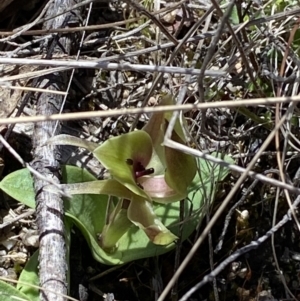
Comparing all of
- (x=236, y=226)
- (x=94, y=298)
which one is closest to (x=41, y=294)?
(x=94, y=298)

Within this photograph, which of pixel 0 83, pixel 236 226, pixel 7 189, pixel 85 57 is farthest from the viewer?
pixel 85 57

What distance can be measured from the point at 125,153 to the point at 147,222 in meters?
0.13

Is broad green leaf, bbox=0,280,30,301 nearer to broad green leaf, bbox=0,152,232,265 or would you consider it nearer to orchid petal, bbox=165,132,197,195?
broad green leaf, bbox=0,152,232,265

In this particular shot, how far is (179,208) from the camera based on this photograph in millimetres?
1183

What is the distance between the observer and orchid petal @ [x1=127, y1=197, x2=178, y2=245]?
3.33ft

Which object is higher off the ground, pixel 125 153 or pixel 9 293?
pixel 125 153

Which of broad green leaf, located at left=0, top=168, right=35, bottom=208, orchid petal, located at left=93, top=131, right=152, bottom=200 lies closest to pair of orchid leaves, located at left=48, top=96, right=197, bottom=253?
orchid petal, located at left=93, top=131, right=152, bottom=200

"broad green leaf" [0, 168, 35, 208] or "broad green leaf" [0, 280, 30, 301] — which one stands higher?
"broad green leaf" [0, 168, 35, 208]

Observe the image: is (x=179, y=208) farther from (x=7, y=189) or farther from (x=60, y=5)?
(x=60, y=5)

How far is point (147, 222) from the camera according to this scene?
3.39ft

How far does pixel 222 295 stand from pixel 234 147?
1.05ft

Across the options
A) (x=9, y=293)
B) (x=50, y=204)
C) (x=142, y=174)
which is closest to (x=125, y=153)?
(x=142, y=174)

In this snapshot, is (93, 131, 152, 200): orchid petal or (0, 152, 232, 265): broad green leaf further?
(0, 152, 232, 265): broad green leaf

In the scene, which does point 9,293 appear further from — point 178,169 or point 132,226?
point 178,169
